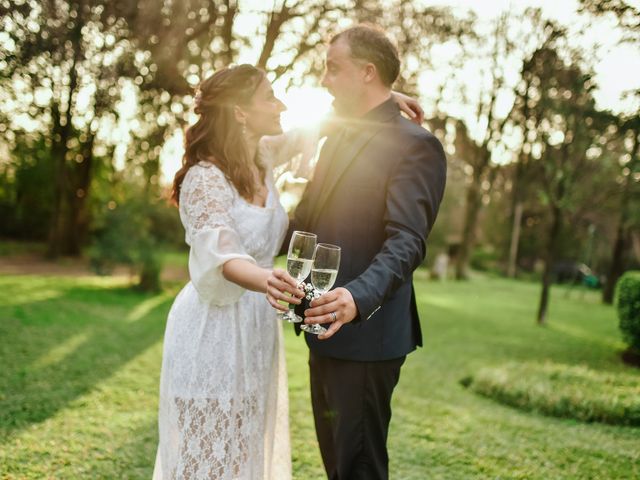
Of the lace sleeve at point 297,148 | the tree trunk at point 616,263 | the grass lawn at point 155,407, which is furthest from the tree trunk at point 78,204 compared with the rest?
the lace sleeve at point 297,148

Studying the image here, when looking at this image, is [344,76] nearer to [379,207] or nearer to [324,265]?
[379,207]

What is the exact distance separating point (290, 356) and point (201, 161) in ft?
21.9

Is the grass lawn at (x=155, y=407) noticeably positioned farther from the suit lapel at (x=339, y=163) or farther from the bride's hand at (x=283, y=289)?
the bride's hand at (x=283, y=289)

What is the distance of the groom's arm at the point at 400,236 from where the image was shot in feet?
6.45

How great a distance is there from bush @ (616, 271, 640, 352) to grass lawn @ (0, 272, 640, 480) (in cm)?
58

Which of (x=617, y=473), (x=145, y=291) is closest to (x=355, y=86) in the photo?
(x=617, y=473)

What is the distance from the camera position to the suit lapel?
2.55 meters

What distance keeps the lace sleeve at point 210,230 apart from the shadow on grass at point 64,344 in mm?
3330

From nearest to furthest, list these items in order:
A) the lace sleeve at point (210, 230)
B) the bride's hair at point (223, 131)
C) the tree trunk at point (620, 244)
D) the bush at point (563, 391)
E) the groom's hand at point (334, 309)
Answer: the groom's hand at point (334, 309) → the lace sleeve at point (210, 230) → the bride's hair at point (223, 131) → the bush at point (563, 391) → the tree trunk at point (620, 244)

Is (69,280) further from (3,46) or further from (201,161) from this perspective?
(201,161)

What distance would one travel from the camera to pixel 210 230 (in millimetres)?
2496

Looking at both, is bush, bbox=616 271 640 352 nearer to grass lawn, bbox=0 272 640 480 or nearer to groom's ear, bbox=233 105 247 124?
grass lawn, bbox=0 272 640 480

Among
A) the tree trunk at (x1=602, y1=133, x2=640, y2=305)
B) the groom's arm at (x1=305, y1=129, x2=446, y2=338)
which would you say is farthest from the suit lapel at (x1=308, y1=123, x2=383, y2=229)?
the tree trunk at (x1=602, y1=133, x2=640, y2=305)

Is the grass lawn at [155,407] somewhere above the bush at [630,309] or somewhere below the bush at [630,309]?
below
